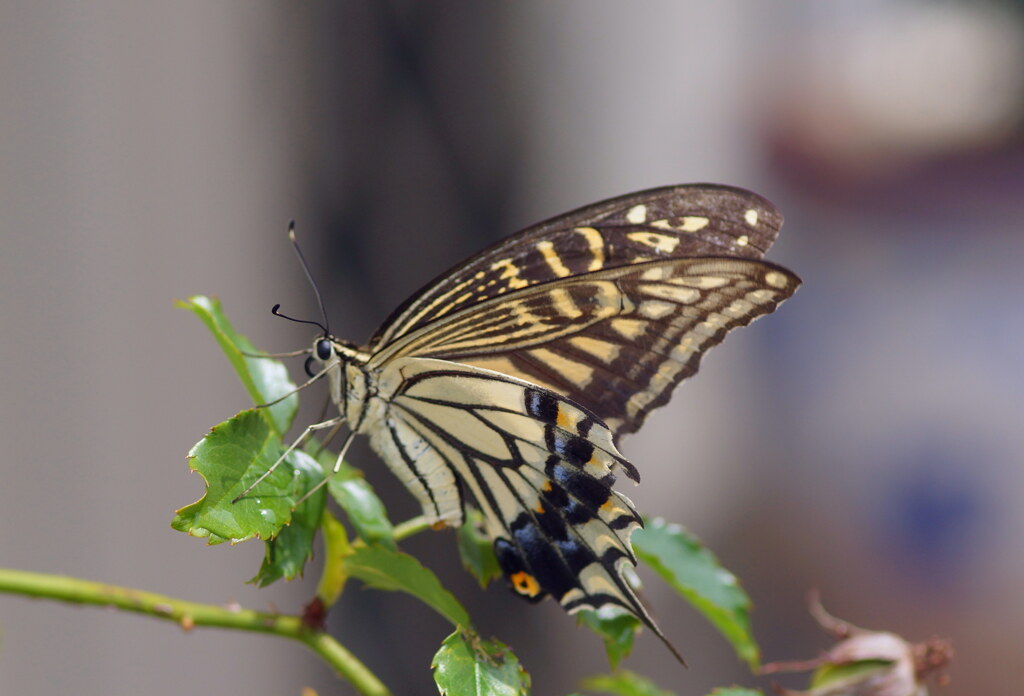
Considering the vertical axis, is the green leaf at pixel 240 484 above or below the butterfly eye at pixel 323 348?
below

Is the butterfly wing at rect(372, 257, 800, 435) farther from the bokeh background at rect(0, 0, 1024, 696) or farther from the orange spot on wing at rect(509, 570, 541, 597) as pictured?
the bokeh background at rect(0, 0, 1024, 696)

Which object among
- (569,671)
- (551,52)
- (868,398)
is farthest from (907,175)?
(569,671)

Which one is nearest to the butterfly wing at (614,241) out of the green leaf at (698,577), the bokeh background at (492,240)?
the green leaf at (698,577)

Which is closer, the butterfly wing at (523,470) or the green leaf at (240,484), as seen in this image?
the green leaf at (240,484)

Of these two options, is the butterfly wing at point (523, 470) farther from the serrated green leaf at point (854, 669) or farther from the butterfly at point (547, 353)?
the serrated green leaf at point (854, 669)

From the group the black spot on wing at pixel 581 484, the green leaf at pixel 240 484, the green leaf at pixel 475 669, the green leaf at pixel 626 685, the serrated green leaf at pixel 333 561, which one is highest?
the green leaf at pixel 240 484

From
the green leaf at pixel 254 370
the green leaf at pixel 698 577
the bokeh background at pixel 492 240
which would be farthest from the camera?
the bokeh background at pixel 492 240

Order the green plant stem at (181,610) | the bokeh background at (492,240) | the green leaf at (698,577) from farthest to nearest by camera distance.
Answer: the bokeh background at (492,240) → the green leaf at (698,577) → the green plant stem at (181,610)
